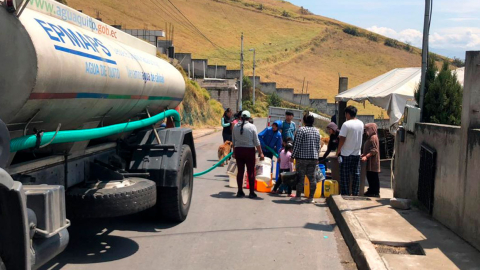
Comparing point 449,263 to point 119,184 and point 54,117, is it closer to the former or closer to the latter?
point 119,184

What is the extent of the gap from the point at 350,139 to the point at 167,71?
344 cm

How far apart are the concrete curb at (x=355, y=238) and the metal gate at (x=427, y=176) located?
4.08ft

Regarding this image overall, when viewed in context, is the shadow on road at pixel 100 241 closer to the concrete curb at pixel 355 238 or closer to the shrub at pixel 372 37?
the concrete curb at pixel 355 238

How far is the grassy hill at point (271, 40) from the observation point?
285 ft

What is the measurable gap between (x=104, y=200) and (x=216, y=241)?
195 centimetres

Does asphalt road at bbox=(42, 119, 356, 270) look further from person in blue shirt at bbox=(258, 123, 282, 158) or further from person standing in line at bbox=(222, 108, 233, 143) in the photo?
person standing in line at bbox=(222, 108, 233, 143)

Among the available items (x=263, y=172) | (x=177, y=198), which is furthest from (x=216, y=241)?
(x=263, y=172)

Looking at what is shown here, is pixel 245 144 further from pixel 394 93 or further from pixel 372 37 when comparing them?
pixel 372 37

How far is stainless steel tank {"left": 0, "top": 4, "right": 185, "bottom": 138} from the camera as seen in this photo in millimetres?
4086

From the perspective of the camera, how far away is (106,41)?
21.3 ft

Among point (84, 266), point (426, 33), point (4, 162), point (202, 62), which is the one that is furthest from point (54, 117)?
point (202, 62)

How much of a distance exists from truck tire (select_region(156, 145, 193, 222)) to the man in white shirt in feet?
9.62

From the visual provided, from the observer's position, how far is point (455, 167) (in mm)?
7203

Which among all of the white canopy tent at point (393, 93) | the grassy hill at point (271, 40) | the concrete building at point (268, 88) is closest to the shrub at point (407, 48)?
the grassy hill at point (271, 40)
